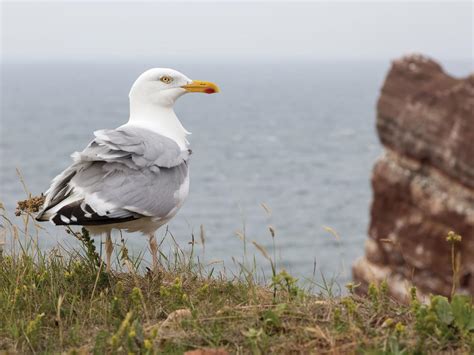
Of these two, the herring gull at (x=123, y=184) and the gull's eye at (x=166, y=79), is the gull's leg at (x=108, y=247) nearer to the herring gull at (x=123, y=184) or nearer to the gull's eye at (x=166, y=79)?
the herring gull at (x=123, y=184)

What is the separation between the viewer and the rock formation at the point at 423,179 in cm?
2780

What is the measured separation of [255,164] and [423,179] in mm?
60053

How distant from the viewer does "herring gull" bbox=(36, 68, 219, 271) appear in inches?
199

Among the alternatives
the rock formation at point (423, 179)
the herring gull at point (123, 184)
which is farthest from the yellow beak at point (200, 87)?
the rock formation at point (423, 179)

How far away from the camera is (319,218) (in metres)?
64.2

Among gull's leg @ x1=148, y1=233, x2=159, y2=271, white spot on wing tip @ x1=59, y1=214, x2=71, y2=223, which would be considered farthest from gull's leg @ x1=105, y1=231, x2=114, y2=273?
white spot on wing tip @ x1=59, y1=214, x2=71, y2=223

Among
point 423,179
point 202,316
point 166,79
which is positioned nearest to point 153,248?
point 202,316

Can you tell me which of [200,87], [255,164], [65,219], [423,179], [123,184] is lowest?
[255,164]

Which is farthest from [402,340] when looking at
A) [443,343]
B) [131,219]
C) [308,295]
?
[131,219]

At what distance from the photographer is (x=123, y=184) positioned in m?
5.23

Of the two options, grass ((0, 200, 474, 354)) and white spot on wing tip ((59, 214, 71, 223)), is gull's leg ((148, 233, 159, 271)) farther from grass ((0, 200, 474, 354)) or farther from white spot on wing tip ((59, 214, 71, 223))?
white spot on wing tip ((59, 214, 71, 223))

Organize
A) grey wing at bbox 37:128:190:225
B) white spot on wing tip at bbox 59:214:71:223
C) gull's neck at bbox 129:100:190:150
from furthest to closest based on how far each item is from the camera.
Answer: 1. gull's neck at bbox 129:100:190:150
2. grey wing at bbox 37:128:190:225
3. white spot on wing tip at bbox 59:214:71:223

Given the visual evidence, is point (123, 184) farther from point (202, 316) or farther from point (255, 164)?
point (255, 164)

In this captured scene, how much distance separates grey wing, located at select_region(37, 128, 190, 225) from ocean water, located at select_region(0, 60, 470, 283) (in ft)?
35.5
